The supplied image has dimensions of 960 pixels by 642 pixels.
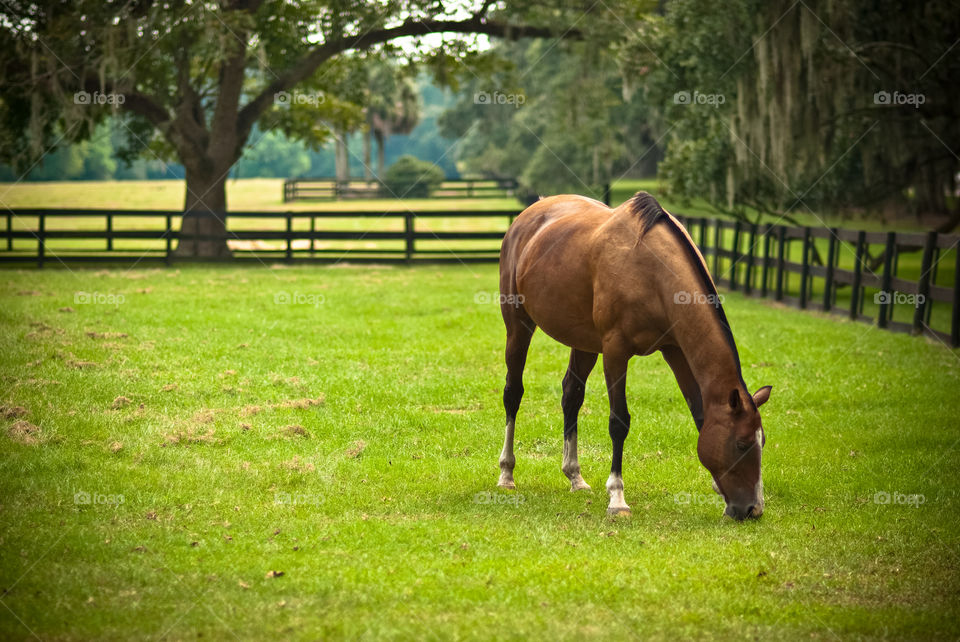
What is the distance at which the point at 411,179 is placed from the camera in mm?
54875

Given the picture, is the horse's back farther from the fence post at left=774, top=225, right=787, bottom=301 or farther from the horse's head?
the fence post at left=774, top=225, right=787, bottom=301

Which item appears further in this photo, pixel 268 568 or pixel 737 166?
pixel 737 166

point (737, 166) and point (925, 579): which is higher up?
point (737, 166)

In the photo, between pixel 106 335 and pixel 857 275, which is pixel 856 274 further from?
pixel 106 335

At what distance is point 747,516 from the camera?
634 centimetres

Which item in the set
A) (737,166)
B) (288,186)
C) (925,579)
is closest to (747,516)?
(925,579)

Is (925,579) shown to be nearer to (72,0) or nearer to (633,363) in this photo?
(633,363)

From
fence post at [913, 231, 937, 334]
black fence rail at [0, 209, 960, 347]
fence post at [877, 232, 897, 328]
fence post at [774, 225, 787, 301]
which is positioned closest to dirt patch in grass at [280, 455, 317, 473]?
black fence rail at [0, 209, 960, 347]

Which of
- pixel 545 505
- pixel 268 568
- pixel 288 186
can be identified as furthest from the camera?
pixel 288 186

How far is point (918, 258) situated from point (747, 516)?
26.9 m

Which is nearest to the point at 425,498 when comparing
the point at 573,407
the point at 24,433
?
the point at 573,407

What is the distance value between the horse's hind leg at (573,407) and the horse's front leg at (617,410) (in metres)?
0.60

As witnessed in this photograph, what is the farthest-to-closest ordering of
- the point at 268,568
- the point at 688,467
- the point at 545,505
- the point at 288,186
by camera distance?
the point at 288,186, the point at 688,467, the point at 545,505, the point at 268,568

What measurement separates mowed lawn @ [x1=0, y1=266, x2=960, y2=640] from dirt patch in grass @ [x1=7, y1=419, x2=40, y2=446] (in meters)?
0.02
